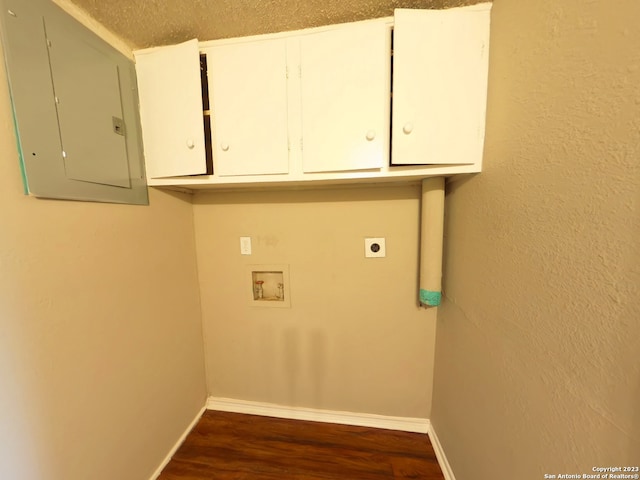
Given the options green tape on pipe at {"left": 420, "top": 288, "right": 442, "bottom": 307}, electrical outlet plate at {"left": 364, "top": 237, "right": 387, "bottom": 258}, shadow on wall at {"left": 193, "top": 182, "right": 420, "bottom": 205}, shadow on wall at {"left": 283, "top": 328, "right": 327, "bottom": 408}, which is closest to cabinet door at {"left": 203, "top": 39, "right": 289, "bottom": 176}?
shadow on wall at {"left": 193, "top": 182, "right": 420, "bottom": 205}

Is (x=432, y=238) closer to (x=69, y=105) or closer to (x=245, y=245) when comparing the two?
(x=245, y=245)

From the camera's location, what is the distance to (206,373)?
1.58 meters

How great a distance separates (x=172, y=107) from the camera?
3.38ft

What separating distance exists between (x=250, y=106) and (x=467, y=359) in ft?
4.97

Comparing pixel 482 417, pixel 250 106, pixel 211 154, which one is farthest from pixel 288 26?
pixel 482 417

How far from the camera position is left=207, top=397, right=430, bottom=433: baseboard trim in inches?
55.7

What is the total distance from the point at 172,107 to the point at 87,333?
3.36 feet

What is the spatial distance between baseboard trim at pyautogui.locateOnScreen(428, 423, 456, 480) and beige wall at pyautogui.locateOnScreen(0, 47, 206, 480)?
1524 mm

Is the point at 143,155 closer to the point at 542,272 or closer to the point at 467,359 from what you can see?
the point at 542,272

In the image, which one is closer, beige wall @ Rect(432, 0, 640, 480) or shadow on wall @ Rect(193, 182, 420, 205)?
beige wall @ Rect(432, 0, 640, 480)

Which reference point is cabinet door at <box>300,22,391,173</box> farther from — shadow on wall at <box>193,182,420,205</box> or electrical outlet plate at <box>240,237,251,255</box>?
electrical outlet plate at <box>240,237,251,255</box>

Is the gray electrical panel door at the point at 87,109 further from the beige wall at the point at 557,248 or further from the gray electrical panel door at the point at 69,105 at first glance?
the beige wall at the point at 557,248

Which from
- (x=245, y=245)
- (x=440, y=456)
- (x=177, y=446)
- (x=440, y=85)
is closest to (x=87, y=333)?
(x=245, y=245)

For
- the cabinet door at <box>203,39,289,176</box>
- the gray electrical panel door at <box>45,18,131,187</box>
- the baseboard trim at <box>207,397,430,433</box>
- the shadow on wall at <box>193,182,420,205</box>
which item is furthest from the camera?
the baseboard trim at <box>207,397,430,433</box>
